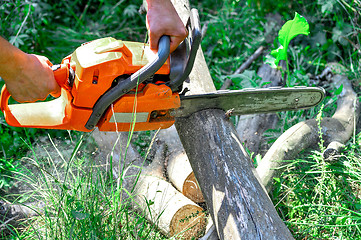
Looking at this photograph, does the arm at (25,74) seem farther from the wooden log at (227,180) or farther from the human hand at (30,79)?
the wooden log at (227,180)

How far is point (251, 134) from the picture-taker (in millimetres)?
3260

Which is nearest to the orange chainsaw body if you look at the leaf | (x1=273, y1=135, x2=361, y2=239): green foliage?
(x1=273, y1=135, x2=361, y2=239): green foliage

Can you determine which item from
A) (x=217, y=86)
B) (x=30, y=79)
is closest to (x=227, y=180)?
(x=30, y=79)

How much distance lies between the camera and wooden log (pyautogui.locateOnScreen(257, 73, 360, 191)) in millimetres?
2730

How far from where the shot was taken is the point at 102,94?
2207mm

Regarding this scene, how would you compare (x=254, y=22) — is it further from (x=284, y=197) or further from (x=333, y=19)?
(x=284, y=197)

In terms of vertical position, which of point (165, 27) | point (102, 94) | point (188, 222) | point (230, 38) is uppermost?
point (165, 27)

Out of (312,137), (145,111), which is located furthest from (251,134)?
(145,111)

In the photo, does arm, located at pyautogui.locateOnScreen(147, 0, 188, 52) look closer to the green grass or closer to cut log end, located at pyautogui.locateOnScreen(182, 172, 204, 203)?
the green grass

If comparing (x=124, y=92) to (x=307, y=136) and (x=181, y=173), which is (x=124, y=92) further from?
(x=307, y=136)

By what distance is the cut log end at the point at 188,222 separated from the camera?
8.29 ft

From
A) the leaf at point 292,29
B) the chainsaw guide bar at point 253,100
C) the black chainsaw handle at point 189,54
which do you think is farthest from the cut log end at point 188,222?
the leaf at point 292,29

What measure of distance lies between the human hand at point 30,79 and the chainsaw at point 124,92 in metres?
0.06

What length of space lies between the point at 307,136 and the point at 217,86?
1313 millimetres
